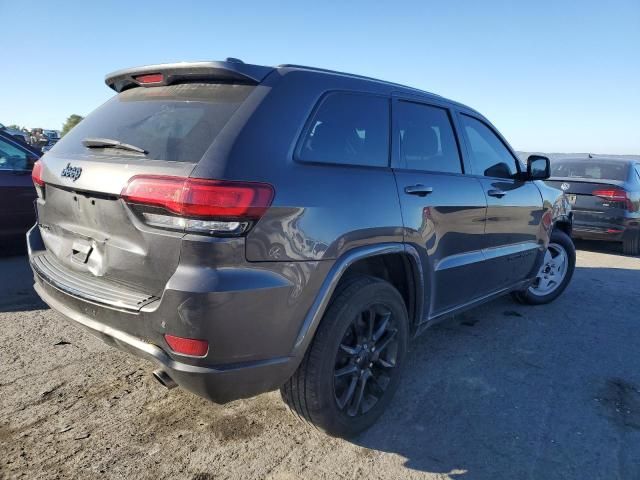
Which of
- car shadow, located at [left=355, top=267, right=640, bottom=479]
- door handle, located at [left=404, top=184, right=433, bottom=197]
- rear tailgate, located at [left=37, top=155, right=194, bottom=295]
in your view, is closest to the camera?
rear tailgate, located at [left=37, top=155, right=194, bottom=295]

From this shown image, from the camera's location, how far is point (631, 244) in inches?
312

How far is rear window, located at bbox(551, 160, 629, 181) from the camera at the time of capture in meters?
7.98

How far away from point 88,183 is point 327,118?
1.21 metres

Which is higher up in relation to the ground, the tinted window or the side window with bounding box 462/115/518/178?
the side window with bounding box 462/115/518/178

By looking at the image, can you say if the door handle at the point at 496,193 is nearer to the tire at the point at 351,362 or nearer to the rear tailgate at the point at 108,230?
the tire at the point at 351,362

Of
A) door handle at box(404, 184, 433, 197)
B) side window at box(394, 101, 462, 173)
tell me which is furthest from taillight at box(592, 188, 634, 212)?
door handle at box(404, 184, 433, 197)

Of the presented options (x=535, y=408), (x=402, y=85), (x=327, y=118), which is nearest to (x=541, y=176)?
(x=402, y=85)

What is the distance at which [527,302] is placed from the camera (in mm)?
5027

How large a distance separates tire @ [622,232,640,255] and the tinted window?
8745 mm

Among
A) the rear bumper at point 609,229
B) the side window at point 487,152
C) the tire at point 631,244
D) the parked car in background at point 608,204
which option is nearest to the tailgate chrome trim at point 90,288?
the side window at point 487,152

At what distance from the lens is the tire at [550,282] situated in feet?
16.4

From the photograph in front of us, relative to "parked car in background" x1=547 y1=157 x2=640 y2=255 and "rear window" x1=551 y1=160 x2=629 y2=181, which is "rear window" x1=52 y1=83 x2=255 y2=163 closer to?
"parked car in background" x1=547 y1=157 x2=640 y2=255

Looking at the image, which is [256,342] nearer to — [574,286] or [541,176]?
[541,176]

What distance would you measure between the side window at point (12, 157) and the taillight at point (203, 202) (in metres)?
4.64
